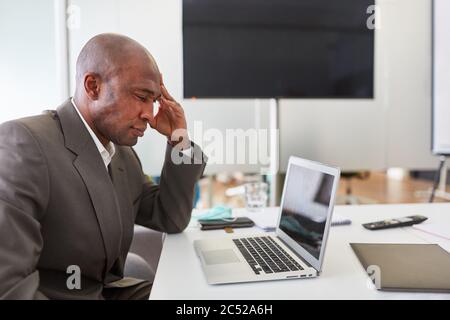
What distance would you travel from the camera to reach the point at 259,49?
8.82ft

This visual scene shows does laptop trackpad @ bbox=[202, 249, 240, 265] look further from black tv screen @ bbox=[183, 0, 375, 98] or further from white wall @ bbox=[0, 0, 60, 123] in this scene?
white wall @ bbox=[0, 0, 60, 123]

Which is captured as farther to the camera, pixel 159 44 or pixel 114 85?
pixel 159 44

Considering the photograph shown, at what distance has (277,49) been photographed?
8.85 feet

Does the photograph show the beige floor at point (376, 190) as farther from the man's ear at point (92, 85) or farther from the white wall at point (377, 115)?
the man's ear at point (92, 85)

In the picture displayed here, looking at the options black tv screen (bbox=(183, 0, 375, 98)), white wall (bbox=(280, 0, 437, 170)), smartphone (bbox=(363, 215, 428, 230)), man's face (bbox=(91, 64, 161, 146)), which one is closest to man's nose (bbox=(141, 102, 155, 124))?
man's face (bbox=(91, 64, 161, 146))

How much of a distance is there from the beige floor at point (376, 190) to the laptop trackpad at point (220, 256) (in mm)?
2135

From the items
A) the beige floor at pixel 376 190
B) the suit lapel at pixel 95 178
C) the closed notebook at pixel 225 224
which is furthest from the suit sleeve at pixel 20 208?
the beige floor at pixel 376 190

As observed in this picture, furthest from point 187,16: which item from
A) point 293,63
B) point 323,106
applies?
point 323,106

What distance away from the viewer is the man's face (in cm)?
110

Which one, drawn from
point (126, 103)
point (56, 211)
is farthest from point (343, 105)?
point (56, 211)

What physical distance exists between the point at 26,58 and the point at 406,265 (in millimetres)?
2454

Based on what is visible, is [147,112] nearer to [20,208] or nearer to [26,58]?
[20,208]

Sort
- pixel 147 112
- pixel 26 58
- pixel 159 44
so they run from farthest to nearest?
1. pixel 159 44
2. pixel 26 58
3. pixel 147 112

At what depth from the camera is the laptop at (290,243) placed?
90 cm
